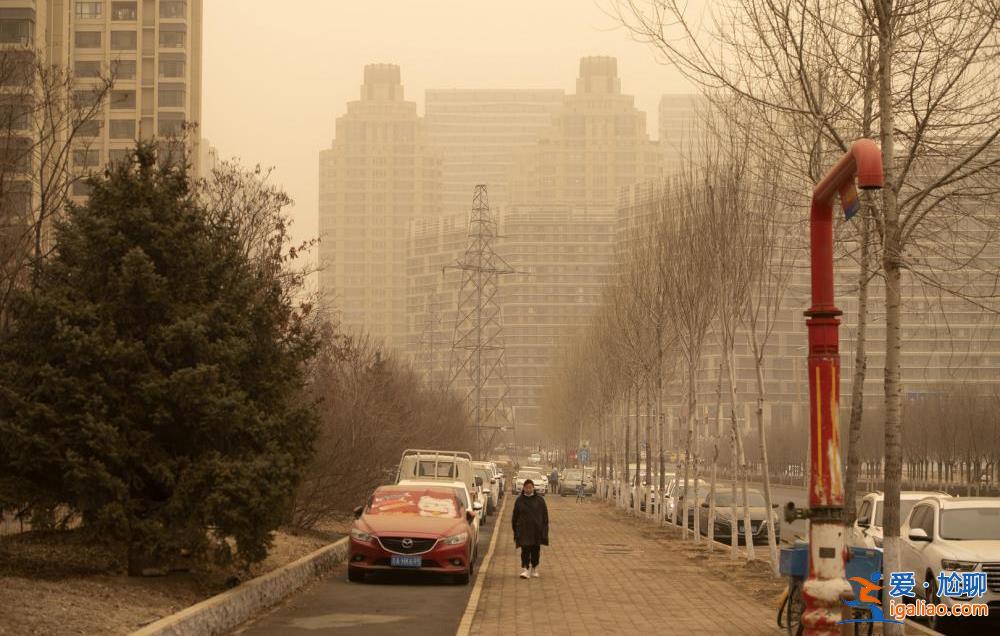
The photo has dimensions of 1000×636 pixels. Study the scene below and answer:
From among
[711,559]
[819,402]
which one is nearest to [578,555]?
[711,559]

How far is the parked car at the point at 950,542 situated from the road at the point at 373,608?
18.8 feet

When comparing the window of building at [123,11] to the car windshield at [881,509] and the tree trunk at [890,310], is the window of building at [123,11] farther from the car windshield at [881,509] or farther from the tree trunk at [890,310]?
the tree trunk at [890,310]

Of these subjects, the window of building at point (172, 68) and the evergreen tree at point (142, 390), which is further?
the window of building at point (172, 68)

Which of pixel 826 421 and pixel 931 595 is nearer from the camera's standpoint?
pixel 826 421

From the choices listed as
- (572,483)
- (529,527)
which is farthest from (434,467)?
(572,483)

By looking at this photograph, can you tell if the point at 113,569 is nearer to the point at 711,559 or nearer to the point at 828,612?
the point at 828,612

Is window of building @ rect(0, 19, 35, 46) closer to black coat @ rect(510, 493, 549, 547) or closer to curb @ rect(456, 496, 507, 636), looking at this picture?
curb @ rect(456, 496, 507, 636)

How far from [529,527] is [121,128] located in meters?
76.5

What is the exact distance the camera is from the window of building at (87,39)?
297ft

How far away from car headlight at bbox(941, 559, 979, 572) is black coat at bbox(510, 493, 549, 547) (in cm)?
679

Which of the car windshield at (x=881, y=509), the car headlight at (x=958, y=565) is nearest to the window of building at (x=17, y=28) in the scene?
the car windshield at (x=881, y=509)

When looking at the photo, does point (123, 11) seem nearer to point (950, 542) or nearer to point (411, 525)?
point (411, 525)

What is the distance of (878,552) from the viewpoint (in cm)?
1282

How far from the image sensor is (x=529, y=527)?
20625 millimetres
